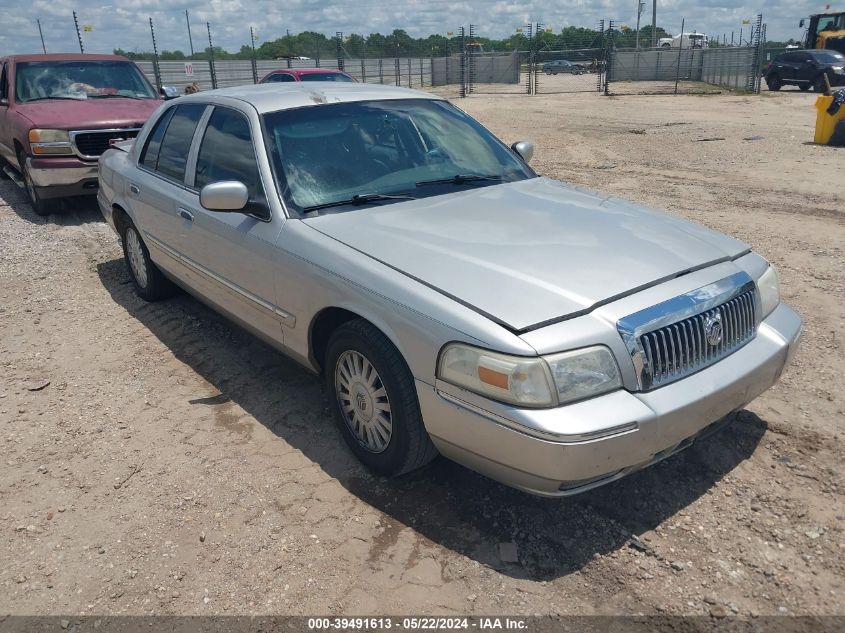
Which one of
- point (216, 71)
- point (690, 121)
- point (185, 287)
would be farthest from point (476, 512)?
Result: point (216, 71)

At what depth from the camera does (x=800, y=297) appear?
5.30m

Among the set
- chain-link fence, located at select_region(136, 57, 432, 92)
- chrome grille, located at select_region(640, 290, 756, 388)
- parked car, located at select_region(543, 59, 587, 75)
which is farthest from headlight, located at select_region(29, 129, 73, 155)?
parked car, located at select_region(543, 59, 587, 75)

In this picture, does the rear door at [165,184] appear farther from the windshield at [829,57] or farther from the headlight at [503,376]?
the windshield at [829,57]

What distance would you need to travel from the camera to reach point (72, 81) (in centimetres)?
921

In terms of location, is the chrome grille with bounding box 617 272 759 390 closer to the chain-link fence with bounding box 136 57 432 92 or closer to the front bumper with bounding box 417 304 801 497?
the front bumper with bounding box 417 304 801 497

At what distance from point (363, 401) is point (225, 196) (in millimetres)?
1269

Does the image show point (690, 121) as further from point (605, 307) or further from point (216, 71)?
point (216, 71)

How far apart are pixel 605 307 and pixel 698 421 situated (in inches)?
23.9

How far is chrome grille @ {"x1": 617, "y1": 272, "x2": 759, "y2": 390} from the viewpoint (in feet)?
A: 8.57

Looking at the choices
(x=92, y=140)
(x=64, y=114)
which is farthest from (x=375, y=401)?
(x=64, y=114)

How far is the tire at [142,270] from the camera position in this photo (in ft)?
17.9

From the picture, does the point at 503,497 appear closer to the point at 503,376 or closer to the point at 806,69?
the point at 503,376

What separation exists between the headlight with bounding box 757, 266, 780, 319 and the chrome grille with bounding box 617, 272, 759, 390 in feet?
0.70

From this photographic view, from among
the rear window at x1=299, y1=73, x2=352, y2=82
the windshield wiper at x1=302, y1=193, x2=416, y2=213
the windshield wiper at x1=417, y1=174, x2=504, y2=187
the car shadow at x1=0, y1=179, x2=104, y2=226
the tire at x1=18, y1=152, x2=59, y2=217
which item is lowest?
the car shadow at x1=0, y1=179, x2=104, y2=226
